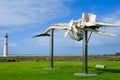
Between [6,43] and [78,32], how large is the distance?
5041cm

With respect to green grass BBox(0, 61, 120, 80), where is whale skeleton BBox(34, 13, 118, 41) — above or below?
above

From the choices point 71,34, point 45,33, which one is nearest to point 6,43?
point 45,33

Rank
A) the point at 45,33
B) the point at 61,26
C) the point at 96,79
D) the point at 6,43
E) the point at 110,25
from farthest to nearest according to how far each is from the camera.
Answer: the point at 6,43 < the point at 45,33 < the point at 61,26 < the point at 110,25 < the point at 96,79

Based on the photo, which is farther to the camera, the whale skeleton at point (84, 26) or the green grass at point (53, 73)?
the whale skeleton at point (84, 26)

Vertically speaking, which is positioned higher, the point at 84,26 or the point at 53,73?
the point at 84,26

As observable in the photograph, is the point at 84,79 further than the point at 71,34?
No

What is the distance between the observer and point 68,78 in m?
18.4

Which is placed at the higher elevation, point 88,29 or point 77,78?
point 88,29

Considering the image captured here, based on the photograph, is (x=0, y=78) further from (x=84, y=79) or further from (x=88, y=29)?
(x=88, y=29)

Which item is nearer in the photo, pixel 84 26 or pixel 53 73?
pixel 84 26

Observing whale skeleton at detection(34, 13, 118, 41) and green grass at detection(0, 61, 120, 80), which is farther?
whale skeleton at detection(34, 13, 118, 41)

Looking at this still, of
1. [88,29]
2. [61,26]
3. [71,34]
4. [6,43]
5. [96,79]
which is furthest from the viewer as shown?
[6,43]

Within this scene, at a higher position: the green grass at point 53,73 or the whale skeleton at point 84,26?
the whale skeleton at point 84,26

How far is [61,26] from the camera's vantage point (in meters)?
25.1
